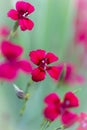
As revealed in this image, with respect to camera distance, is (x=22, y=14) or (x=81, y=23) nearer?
(x=22, y=14)

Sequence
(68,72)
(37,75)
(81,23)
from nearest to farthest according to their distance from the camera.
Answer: (37,75) → (68,72) → (81,23)

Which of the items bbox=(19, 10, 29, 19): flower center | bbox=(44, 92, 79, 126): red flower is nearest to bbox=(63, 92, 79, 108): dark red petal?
bbox=(44, 92, 79, 126): red flower

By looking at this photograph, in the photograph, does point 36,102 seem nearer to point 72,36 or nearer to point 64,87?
point 64,87

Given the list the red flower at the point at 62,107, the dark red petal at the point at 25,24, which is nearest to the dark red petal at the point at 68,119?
the red flower at the point at 62,107

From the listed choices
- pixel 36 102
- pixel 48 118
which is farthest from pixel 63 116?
pixel 36 102

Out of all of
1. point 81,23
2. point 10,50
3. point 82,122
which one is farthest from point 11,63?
point 81,23

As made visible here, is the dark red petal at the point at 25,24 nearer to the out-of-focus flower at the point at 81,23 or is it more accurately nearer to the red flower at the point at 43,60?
the red flower at the point at 43,60

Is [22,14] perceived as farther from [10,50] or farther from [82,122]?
[82,122]

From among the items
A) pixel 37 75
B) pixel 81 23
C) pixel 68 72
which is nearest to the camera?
pixel 37 75
